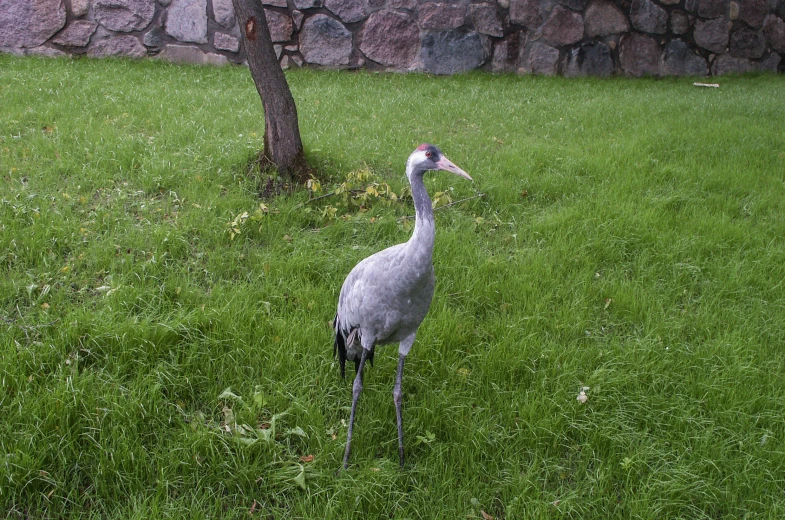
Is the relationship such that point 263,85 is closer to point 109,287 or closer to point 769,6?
point 109,287

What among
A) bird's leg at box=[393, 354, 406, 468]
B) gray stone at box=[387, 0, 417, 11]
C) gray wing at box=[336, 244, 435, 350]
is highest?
gray stone at box=[387, 0, 417, 11]

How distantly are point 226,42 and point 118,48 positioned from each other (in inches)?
70.3

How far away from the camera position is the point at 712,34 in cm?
1185

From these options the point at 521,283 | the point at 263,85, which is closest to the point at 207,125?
the point at 263,85

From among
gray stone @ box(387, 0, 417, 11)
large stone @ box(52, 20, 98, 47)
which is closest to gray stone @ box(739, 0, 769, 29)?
gray stone @ box(387, 0, 417, 11)

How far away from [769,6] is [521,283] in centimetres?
1229

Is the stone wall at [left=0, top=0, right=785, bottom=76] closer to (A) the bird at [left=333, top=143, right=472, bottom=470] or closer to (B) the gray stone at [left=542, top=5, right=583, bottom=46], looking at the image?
(B) the gray stone at [left=542, top=5, right=583, bottom=46]

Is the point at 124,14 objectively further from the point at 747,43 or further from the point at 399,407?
the point at 747,43

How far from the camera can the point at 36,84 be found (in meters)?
7.06

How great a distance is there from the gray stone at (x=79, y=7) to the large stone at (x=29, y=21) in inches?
6.0

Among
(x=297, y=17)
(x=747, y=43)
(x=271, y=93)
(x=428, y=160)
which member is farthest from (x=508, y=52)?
(x=428, y=160)

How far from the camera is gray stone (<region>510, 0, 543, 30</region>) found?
1072cm

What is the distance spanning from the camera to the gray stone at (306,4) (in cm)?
1007

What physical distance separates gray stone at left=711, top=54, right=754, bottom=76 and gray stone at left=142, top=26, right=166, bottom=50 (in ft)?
36.4
